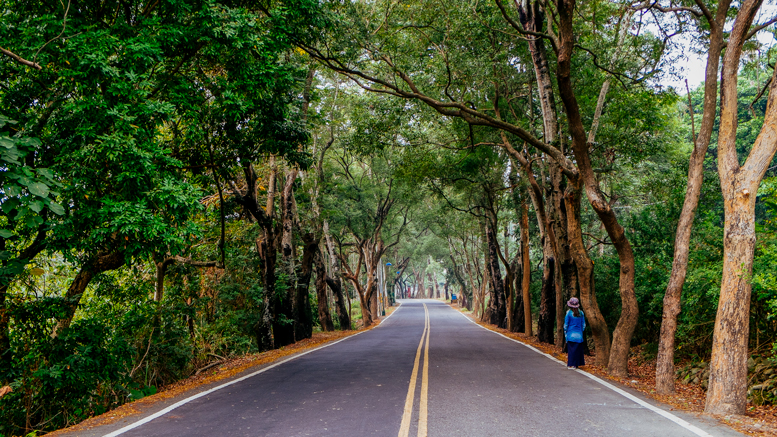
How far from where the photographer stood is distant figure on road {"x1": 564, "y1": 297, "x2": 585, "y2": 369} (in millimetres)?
10320

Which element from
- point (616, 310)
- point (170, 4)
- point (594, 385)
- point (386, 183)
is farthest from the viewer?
point (386, 183)

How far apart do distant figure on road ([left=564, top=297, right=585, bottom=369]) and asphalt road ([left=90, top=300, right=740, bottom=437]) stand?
39 centimetres

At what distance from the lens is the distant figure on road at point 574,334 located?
10.3 meters

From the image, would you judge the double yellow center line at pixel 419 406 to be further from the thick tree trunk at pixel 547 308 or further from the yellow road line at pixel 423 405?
the thick tree trunk at pixel 547 308

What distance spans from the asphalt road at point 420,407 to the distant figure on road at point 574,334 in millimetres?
394

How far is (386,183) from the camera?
2878cm

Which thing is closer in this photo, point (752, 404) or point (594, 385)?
point (752, 404)

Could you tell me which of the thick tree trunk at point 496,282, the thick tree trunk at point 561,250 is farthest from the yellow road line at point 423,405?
the thick tree trunk at point 496,282

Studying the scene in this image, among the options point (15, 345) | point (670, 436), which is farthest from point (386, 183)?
point (670, 436)

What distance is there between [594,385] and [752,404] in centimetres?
234

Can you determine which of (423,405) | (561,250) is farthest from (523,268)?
(423,405)

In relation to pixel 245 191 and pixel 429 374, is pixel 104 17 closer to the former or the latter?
pixel 245 191

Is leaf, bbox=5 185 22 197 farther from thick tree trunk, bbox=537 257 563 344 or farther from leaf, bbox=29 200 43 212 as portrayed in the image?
thick tree trunk, bbox=537 257 563 344

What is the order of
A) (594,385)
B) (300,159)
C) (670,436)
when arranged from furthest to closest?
(300,159) < (594,385) < (670,436)
